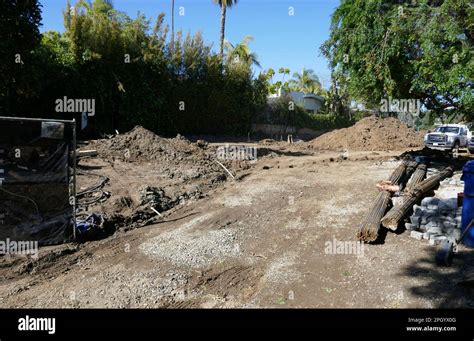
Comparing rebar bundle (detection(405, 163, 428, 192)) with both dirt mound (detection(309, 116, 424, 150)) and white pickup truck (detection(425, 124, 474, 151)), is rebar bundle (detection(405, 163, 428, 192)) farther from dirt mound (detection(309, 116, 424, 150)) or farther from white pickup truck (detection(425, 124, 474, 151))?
dirt mound (detection(309, 116, 424, 150))

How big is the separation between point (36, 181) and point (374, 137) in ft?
66.4

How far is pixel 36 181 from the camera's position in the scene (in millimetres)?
8188

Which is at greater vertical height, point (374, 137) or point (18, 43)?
point (18, 43)

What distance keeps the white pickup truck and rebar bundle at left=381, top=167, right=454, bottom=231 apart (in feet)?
37.7

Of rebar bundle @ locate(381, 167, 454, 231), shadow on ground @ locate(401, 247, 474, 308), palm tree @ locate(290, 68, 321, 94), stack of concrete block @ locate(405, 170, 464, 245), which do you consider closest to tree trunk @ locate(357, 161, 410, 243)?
rebar bundle @ locate(381, 167, 454, 231)

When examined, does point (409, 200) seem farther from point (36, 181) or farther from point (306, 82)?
point (306, 82)

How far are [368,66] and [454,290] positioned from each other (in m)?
8.90

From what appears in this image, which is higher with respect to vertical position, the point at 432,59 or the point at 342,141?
the point at 432,59

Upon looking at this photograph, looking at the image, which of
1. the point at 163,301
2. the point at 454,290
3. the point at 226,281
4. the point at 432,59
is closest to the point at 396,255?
the point at 454,290

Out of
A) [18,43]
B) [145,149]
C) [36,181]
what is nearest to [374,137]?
[145,149]

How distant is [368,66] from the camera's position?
42.7 feet

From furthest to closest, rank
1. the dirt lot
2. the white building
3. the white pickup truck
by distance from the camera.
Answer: the white building < the white pickup truck < the dirt lot

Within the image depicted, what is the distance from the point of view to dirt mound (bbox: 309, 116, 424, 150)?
23.4 meters
